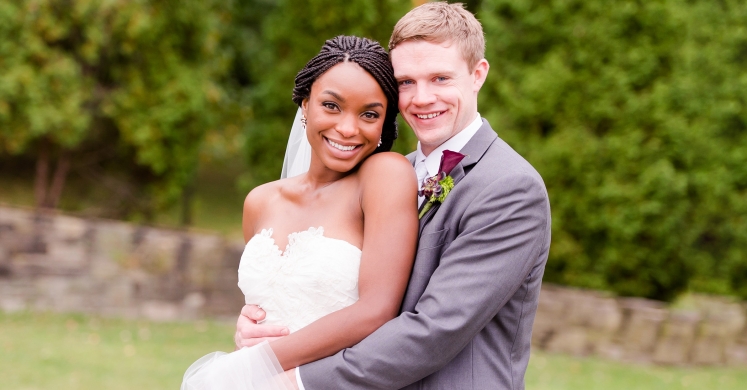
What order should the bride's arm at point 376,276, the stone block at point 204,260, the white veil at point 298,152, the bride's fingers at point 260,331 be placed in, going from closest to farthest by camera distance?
the bride's arm at point 376,276 → the bride's fingers at point 260,331 → the white veil at point 298,152 → the stone block at point 204,260

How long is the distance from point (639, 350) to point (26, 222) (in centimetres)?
684

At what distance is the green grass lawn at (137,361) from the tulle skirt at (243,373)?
13.6ft

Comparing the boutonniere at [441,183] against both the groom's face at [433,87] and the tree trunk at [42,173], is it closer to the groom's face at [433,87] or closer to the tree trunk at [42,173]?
the groom's face at [433,87]

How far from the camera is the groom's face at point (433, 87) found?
2613 mm

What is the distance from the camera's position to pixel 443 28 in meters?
2.58

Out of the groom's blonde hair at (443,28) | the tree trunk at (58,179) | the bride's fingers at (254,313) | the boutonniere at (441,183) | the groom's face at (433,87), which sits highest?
the groom's blonde hair at (443,28)

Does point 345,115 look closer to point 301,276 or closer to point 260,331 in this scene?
point 301,276

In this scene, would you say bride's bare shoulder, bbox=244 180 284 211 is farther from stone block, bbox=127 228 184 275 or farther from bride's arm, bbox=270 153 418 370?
stone block, bbox=127 228 184 275

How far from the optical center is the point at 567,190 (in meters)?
8.61

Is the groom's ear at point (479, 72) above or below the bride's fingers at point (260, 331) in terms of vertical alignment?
above

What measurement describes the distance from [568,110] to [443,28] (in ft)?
20.8

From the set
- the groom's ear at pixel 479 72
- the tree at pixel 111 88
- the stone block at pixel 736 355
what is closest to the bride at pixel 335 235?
the groom's ear at pixel 479 72

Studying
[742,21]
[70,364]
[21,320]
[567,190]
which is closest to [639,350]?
[567,190]

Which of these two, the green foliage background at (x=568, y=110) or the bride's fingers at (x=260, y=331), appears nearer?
the bride's fingers at (x=260, y=331)
